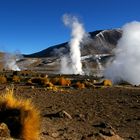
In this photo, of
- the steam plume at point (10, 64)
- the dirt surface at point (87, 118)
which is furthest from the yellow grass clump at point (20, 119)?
the steam plume at point (10, 64)

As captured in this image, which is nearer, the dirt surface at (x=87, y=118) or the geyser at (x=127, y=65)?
the dirt surface at (x=87, y=118)

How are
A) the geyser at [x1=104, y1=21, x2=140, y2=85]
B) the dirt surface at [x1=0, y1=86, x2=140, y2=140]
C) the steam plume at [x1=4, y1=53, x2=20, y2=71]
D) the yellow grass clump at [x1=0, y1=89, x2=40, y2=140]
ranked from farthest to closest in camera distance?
the steam plume at [x1=4, y1=53, x2=20, y2=71]
the geyser at [x1=104, y1=21, x2=140, y2=85]
the dirt surface at [x1=0, y1=86, x2=140, y2=140]
the yellow grass clump at [x1=0, y1=89, x2=40, y2=140]

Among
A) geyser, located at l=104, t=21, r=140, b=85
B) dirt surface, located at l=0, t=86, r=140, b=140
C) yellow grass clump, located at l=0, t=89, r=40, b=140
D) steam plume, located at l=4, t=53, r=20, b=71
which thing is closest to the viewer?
yellow grass clump, located at l=0, t=89, r=40, b=140

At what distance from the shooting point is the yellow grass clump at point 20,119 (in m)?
10.1

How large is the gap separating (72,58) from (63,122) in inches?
2997

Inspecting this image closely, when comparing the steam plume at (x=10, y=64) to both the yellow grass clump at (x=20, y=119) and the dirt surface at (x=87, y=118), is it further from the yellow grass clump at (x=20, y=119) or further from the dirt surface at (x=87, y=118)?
the yellow grass clump at (x=20, y=119)

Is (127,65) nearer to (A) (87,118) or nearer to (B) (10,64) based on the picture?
(A) (87,118)

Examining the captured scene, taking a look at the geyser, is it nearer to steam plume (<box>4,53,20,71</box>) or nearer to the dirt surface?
the dirt surface

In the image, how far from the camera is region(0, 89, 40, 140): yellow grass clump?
1012cm

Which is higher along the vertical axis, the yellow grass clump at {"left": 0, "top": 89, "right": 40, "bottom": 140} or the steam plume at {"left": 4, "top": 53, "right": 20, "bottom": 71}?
the steam plume at {"left": 4, "top": 53, "right": 20, "bottom": 71}

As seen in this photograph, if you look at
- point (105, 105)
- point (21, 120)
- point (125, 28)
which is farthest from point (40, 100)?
point (125, 28)

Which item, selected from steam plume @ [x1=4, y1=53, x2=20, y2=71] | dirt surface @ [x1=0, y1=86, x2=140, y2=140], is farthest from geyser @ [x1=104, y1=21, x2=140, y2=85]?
steam plume @ [x1=4, y1=53, x2=20, y2=71]

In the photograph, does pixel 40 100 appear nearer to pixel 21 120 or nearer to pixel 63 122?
pixel 63 122

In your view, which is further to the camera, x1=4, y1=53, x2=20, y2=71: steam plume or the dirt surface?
x1=4, y1=53, x2=20, y2=71: steam plume
